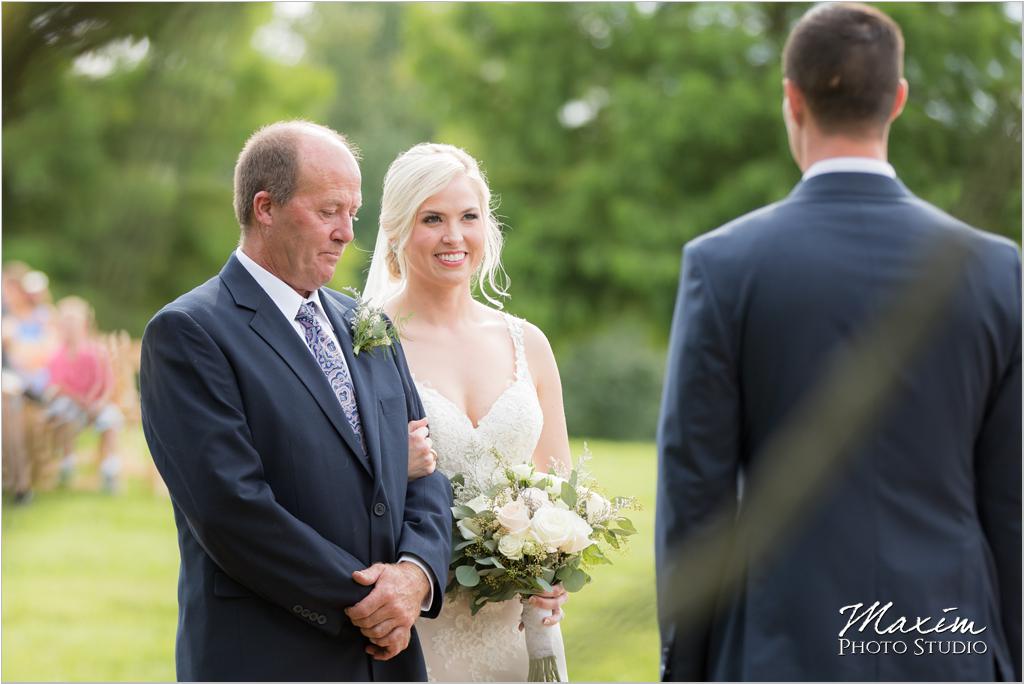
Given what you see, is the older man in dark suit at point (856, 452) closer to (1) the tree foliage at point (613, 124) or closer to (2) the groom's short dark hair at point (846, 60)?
(2) the groom's short dark hair at point (846, 60)

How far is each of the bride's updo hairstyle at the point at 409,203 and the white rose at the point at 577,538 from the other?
3.17ft

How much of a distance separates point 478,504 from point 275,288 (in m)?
0.94

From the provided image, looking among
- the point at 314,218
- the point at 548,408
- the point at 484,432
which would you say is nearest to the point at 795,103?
the point at 314,218

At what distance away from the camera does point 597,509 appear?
3570 millimetres

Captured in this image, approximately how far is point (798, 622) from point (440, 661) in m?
1.72

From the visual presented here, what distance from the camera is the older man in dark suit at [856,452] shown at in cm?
230

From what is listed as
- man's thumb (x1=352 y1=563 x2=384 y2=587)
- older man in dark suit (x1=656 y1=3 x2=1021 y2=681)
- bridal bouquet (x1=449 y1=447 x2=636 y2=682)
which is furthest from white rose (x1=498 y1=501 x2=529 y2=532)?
older man in dark suit (x1=656 y1=3 x2=1021 y2=681)

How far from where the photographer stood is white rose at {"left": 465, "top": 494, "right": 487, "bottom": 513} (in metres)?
3.48

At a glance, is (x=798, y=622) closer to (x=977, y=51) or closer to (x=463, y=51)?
(x=977, y=51)

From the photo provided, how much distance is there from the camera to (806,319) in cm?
230

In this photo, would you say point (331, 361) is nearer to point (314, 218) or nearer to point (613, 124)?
point (314, 218)

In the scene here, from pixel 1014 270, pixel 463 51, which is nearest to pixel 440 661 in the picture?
pixel 1014 270

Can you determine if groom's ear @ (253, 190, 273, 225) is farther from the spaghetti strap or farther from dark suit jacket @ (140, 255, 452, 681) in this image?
the spaghetti strap

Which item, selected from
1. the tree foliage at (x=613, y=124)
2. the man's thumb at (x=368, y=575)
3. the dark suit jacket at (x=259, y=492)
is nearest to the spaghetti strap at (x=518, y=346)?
the dark suit jacket at (x=259, y=492)
